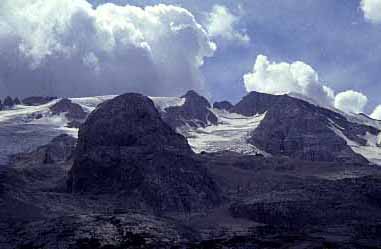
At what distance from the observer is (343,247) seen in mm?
184750

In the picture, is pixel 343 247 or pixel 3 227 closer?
pixel 343 247

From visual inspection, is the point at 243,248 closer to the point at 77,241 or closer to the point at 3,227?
the point at 77,241

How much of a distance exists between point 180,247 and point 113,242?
1868cm

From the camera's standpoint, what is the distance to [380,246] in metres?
194

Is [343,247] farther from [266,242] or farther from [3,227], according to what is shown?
[3,227]

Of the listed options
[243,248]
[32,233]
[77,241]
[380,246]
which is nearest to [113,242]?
[77,241]

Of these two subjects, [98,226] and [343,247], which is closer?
[343,247]

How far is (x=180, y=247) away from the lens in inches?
7308

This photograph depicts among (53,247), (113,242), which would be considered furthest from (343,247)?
(53,247)

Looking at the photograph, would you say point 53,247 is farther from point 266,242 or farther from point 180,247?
point 266,242

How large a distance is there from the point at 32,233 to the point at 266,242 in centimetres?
6625

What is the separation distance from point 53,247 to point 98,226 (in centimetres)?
2050

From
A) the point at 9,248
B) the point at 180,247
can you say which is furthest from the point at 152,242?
the point at 9,248

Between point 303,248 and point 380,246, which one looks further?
point 380,246
